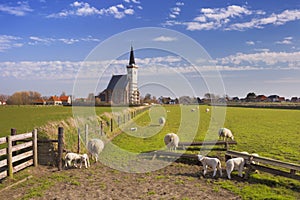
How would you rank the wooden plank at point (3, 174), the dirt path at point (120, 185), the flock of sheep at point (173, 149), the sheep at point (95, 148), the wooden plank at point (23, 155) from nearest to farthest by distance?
1. the dirt path at point (120, 185)
2. the wooden plank at point (3, 174)
3. the flock of sheep at point (173, 149)
4. the wooden plank at point (23, 155)
5. the sheep at point (95, 148)

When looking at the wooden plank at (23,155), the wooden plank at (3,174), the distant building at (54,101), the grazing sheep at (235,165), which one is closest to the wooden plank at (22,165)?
the wooden plank at (23,155)

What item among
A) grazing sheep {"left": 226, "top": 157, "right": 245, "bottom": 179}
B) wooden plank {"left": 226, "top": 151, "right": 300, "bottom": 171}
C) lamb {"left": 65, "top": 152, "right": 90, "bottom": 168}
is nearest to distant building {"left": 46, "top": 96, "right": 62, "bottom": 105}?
lamb {"left": 65, "top": 152, "right": 90, "bottom": 168}

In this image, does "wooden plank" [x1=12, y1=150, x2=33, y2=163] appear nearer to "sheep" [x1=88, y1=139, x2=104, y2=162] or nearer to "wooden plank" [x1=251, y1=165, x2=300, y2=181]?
"sheep" [x1=88, y1=139, x2=104, y2=162]

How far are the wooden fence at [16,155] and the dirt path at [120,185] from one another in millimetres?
577

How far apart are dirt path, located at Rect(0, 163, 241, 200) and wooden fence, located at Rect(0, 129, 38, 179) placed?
0.58 meters

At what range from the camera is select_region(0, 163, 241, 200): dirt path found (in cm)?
816

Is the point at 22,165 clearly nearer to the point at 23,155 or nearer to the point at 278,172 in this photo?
the point at 23,155

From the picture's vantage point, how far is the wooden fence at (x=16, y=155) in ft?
31.0

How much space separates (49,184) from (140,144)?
29.0 ft

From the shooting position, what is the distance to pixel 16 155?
10.6 m

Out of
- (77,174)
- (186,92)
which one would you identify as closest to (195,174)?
(77,174)

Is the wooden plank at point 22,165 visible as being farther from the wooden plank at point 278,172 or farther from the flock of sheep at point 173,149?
the wooden plank at point 278,172

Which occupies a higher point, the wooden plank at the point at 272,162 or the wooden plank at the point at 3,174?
the wooden plank at the point at 272,162

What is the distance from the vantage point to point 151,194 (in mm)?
8320
